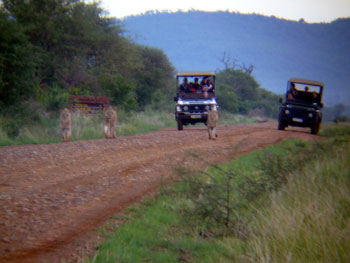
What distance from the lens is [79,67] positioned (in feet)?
88.0

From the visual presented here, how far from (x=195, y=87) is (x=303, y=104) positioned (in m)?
5.43

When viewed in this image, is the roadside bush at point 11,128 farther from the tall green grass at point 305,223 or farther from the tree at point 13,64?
the tall green grass at point 305,223

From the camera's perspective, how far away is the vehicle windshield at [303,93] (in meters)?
19.6

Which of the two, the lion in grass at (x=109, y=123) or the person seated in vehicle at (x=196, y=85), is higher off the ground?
the person seated in vehicle at (x=196, y=85)

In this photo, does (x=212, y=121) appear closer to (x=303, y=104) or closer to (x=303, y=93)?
(x=303, y=104)

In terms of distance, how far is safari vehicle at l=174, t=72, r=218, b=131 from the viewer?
737 inches

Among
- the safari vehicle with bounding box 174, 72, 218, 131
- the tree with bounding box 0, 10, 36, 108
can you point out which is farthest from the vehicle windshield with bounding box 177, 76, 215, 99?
the tree with bounding box 0, 10, 36, 108

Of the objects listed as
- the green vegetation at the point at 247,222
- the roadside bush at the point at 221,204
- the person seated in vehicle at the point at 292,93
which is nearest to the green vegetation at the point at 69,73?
the person seated in vehicle at the point at 292,93

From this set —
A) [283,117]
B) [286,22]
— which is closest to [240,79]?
[283,117]

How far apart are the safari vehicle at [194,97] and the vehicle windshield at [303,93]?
4068 mm

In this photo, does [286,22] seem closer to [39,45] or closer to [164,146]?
[39,45]

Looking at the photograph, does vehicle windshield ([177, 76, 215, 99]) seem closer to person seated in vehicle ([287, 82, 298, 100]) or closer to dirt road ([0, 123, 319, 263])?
person seated in vehicle ([287, 82, 298, 100])

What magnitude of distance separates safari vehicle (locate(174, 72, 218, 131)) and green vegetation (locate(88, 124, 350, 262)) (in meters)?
12.5

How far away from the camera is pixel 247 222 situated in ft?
14.7
